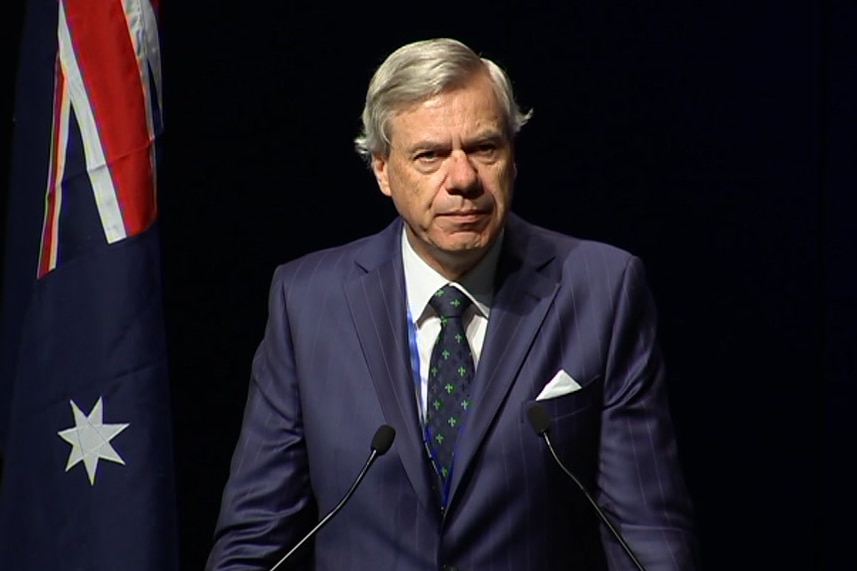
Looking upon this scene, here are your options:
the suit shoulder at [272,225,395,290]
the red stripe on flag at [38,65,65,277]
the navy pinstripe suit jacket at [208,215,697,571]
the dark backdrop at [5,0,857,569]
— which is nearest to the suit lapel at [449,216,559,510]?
the navy pinstripe suit jacket at [208,215,697,571]

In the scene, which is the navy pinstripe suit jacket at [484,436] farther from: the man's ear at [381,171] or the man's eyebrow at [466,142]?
the man's eyebrow at [466,142]

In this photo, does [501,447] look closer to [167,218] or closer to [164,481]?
[164,481]

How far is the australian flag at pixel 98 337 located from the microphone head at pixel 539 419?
0.73m

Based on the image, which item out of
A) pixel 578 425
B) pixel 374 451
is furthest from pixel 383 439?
pixel 578 425

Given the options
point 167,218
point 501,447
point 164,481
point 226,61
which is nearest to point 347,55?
point 226,61

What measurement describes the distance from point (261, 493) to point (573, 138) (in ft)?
4.45

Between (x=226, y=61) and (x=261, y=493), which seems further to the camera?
(x=226, y=61)

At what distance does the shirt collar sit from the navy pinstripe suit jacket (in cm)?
2

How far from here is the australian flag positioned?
287cm

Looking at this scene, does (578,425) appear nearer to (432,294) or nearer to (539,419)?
(539,419)

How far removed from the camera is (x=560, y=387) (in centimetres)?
253

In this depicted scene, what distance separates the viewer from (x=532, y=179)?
373cm

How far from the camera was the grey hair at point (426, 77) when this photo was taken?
2543mm

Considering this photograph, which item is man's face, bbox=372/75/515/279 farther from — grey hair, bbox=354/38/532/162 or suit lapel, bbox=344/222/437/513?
suit lapel, bbox=344/222/437/513
